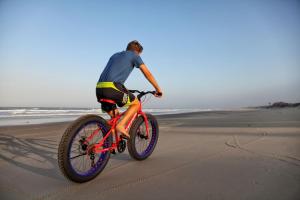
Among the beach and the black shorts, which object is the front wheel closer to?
the beach

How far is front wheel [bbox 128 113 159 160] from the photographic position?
3.77 metres

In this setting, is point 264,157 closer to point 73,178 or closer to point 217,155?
point 217,155

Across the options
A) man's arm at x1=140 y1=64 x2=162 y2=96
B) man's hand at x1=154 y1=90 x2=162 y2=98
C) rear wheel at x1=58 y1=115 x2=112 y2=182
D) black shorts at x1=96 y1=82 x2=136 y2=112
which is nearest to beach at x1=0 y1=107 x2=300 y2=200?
rear wheel at x1=58 y1=115 x2=112 y2=182

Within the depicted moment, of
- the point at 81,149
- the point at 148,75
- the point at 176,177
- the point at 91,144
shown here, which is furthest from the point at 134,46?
Answer: the point at 176,177

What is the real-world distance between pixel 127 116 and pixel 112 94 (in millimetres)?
468

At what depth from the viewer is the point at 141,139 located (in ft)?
13.6

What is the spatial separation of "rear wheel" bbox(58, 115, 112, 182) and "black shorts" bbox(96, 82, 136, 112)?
33 centimetres

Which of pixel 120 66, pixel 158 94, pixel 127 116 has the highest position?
pixel 120 66

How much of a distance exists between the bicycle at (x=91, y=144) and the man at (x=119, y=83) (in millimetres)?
105

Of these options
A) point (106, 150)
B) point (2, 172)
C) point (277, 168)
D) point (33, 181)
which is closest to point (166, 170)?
point (106, 150)

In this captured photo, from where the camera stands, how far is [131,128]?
3895 millimetres

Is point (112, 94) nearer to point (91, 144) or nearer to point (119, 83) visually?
point (119, 83)

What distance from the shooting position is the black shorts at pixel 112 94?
3270 mm

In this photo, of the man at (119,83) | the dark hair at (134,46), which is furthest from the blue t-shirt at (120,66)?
the dark hair at (134,46)
